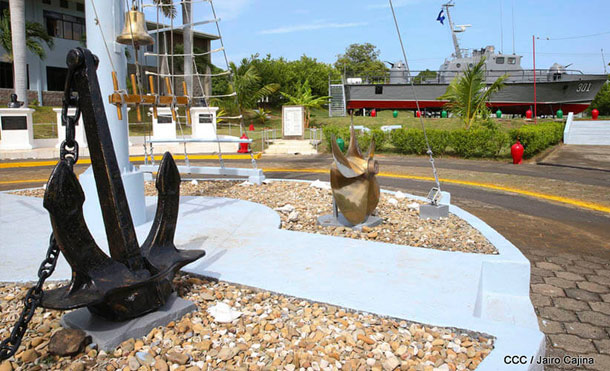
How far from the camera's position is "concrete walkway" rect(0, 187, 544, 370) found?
10.6 feet

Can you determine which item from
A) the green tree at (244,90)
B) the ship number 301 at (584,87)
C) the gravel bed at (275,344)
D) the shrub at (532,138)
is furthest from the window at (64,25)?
the ship number 301 at (584,87)

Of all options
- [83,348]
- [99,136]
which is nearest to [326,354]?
[83,348]

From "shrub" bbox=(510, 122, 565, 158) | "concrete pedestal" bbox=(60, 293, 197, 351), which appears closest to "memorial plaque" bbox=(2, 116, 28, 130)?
"concrete pedestal" bbox=(60, 293, 197, 351)

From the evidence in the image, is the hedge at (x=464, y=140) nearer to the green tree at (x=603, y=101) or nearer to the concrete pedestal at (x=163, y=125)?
the concrete pedestal at (x=163, y=125)

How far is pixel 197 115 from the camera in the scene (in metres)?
20.4

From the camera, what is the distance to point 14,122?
57.8ft

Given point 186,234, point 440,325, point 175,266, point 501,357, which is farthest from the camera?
point 186,234

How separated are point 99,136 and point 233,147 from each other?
1727 centimetres

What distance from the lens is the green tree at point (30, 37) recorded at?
27.0 meters

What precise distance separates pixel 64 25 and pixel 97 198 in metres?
33.0

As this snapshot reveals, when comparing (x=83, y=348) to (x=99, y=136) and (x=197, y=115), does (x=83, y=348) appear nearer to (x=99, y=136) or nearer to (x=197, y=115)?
(x=99, y=136)

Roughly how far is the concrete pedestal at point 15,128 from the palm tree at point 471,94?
17.9 meters

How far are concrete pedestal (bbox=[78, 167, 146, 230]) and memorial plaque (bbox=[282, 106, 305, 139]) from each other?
16914mm

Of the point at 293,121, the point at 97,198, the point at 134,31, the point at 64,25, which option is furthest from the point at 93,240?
the point at 64,25
